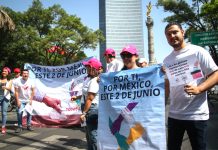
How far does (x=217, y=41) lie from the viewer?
2450cm

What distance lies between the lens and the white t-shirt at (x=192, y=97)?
11.1 feet

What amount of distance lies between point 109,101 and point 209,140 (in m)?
4.34

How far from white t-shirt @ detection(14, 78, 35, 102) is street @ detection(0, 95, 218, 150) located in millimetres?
981

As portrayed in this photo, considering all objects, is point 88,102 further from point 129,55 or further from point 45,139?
point 45,139

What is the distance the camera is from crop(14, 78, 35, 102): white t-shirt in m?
9.62

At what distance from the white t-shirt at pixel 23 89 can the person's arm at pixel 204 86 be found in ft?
23.6

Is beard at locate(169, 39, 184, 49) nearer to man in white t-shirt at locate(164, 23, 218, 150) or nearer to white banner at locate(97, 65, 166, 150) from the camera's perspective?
man in white t-shirt at locate(164, 23, 218, 150)

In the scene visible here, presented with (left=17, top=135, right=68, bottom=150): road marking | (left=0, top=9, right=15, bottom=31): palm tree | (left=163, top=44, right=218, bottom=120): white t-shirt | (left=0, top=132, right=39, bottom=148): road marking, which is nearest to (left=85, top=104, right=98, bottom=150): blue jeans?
(left=163, top=44, right=218, bottom=120): white t-shirt

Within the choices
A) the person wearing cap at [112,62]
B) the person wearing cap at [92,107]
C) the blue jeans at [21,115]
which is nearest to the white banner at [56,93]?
the blue jeans at [21,115]

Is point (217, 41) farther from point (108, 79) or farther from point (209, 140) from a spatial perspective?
point (108, 79)

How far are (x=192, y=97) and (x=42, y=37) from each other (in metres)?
38.4

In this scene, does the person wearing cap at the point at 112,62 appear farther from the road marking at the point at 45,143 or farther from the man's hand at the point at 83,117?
the man's hand at the point at 83,117

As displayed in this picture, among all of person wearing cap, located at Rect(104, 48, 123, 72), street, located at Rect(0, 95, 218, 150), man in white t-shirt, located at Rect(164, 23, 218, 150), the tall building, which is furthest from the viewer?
the tall building

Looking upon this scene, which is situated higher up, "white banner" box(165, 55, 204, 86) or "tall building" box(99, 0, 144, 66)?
"tall building" box(99, 0, 144, 66)
